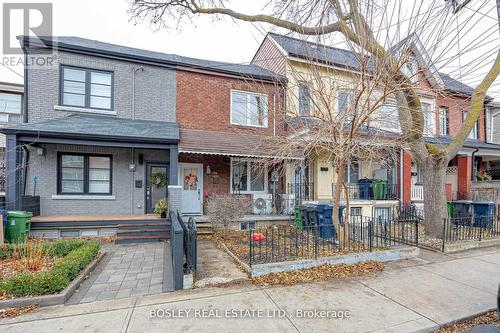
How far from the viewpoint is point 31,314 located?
12.4 feet

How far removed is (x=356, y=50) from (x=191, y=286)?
5.93 meters

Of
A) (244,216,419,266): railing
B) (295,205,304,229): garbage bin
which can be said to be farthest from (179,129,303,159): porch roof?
(244,216,419,266): railing

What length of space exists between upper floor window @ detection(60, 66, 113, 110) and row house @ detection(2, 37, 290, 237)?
1.3 inches

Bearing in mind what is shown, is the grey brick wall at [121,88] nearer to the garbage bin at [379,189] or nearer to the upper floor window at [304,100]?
the upper floor window at [304,100]

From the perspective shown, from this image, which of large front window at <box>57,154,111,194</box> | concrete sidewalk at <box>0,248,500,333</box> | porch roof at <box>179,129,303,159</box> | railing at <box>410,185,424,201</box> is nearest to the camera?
concrete sidewalk at <box>0,248,500,333</box>

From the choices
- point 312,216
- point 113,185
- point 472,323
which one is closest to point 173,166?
point 113,185

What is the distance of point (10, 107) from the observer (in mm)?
14445

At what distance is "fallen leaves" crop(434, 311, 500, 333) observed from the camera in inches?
139

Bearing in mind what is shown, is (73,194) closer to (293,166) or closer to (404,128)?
(293,166)

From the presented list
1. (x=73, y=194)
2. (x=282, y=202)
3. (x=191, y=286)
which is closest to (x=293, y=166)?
(x=282, y=202)

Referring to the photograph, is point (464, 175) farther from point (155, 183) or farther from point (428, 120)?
point (155, 183)

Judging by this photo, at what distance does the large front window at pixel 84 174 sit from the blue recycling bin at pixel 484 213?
13.5 m

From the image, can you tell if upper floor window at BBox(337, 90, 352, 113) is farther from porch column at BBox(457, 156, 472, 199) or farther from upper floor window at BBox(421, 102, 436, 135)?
porch column at BBox(457, 156, 472, 199)

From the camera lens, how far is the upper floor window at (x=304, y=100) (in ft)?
20.9
